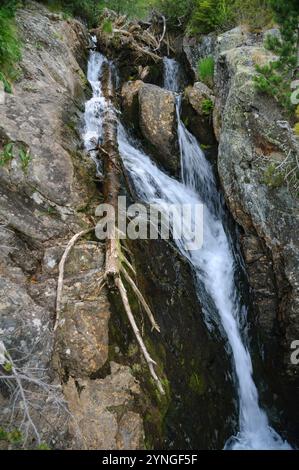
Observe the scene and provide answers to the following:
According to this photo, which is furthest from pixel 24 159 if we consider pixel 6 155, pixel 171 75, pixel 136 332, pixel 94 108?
pixel 171 75

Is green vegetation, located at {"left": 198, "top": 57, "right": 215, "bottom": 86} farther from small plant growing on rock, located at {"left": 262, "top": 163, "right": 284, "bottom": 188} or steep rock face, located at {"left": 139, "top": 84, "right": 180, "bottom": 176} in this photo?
small plant growing on rock, located at {"left": 262, "top": 163, "right": 284, "bottom": 188}

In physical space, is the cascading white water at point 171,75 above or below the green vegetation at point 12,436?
above

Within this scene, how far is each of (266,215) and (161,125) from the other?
307cm

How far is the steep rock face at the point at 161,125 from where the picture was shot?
779cm

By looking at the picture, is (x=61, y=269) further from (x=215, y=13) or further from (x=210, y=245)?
(x=215, y=13)

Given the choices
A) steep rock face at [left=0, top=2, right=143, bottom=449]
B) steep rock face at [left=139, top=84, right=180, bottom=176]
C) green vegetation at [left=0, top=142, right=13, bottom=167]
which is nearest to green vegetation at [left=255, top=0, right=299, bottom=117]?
steep rock face at [left=139, top=84, right=180, bottom=176]

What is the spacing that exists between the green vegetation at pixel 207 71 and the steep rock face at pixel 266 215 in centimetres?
226

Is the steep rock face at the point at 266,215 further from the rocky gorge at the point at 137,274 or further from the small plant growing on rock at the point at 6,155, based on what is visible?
the small plant growing on rock at the point at 6,155

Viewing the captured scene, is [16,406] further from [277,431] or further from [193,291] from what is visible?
[277,431]

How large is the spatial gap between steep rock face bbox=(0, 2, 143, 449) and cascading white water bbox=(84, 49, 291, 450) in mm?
1049

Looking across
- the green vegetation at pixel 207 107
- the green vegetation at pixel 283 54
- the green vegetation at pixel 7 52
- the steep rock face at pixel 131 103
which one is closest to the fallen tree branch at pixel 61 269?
the green vegetation at pixel 7 52

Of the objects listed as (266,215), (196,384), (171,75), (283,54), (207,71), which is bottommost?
(196,384)

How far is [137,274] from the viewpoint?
491 cm
